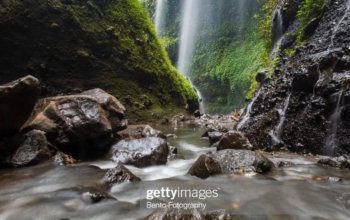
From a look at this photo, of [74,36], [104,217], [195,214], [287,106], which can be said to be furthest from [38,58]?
[195,214]

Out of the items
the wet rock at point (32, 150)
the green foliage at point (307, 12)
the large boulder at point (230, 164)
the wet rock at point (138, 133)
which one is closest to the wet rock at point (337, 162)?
the large boulder at point (230, 164)

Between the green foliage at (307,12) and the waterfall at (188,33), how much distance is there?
17.8 metres

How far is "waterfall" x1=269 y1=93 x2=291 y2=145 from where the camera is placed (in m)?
6.97

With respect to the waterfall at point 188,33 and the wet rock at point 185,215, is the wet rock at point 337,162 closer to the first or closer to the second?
the wet rock at point 185,215

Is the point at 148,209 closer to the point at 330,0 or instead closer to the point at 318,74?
the point at 318,74

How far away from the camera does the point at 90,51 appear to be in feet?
38.1

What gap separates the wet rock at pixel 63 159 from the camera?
5.35 m

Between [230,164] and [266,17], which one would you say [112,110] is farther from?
[266,17]

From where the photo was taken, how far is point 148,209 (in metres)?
3.42

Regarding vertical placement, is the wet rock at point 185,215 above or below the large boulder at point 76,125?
below

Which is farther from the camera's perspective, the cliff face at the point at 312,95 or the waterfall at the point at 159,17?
the waterfall at the point at 159,17

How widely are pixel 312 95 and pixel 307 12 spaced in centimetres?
435

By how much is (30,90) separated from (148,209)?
315 centimetres

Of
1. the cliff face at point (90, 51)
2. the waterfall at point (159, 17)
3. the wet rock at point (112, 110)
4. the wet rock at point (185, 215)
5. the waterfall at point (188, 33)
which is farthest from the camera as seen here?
the waterfall at point (159, 17)
